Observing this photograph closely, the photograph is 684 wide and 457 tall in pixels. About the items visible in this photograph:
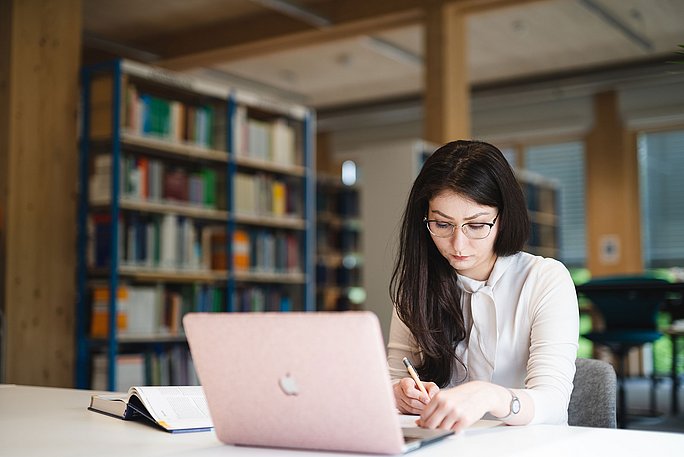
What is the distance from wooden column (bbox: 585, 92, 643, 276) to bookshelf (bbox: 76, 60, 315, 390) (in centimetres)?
478

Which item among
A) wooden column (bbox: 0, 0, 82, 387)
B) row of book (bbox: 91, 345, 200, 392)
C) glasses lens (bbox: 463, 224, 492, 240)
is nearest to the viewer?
glasses lens (bbox: 463, 224, 492, 240)

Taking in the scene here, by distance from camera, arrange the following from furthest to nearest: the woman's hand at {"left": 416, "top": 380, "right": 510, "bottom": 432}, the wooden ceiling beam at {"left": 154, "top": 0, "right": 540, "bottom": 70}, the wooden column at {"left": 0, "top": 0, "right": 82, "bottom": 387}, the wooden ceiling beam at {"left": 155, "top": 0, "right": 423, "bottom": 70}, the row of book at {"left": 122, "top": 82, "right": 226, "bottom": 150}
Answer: the wooden ceiling beam at {"left": 155, "top": 0, "right": 423, "bottom": 70} < the wooden ceiling beam at {"left": 154, "top": 0, "right": 540, "bottom": 70} < the row of book at {"left": 122, "top": 82, "right": 226, "bottom": 150} < the wooden column at {"left": 0, "top": 0, "right": 82, "bottom": 387} < the woman's hand at {"left": 416, "top": 380, "right": 510, "bottom": 432}

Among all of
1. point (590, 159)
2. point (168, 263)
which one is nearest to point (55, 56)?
point (168, 263)

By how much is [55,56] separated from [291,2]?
7.61 feet

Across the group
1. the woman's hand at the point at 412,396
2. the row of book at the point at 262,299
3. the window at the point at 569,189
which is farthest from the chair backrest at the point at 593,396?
the window at the point at 569,189

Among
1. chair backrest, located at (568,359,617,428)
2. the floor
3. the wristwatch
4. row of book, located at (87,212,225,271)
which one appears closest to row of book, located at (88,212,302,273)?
row of book, located at (87,212,225,271)

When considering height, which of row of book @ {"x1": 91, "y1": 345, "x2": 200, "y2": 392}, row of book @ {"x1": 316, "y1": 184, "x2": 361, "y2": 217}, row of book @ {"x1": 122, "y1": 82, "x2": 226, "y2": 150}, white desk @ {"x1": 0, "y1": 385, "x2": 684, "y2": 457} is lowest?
row of book @ {"x1": 91, "y1": 345, "x2": 200, "y2": 392}

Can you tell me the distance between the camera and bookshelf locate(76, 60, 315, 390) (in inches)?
200

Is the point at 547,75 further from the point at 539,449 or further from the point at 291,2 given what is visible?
the point at 539,449

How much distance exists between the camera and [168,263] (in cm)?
545

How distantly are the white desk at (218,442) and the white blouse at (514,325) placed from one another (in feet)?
1.07

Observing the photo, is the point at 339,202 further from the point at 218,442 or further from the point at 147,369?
the point at 218,442

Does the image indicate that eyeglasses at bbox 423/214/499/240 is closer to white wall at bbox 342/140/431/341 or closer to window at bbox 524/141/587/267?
white wall at bbox 342/140/431/341

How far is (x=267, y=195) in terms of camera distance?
624 centimetres
